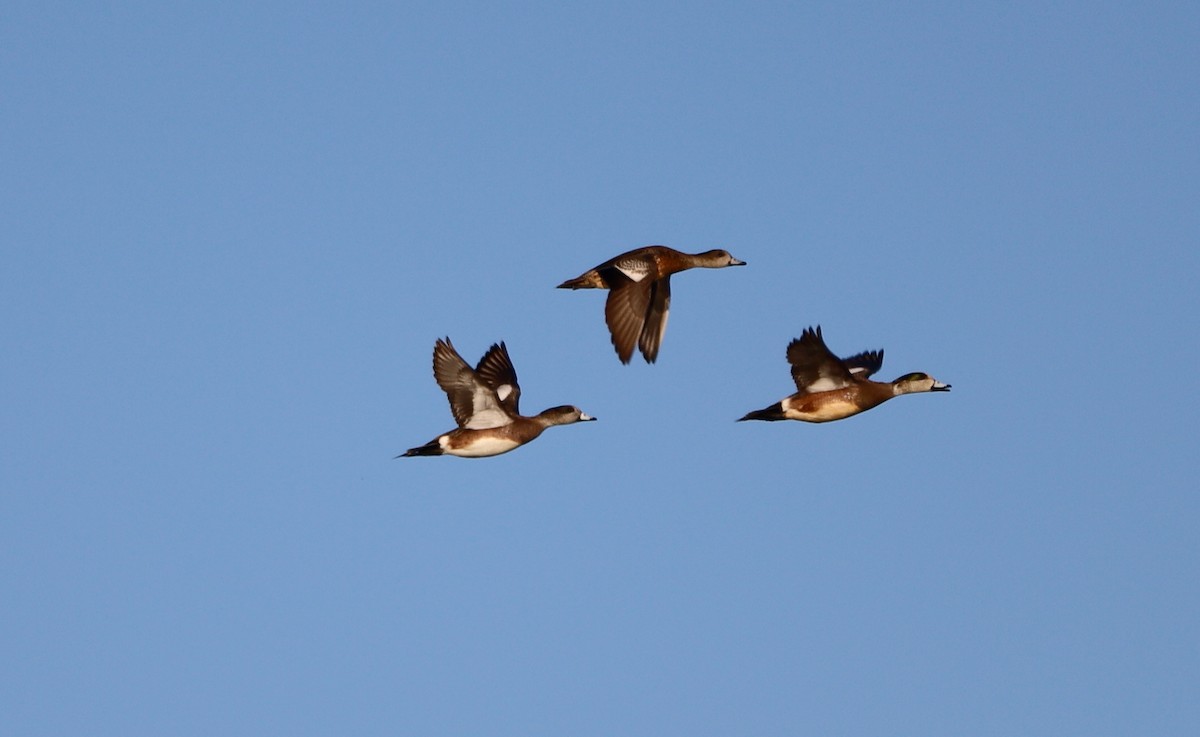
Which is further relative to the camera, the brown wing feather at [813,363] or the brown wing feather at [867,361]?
the brown wing feather at [867,361]

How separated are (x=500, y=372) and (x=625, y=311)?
6.50 ft

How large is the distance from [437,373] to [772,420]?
4.37 meters

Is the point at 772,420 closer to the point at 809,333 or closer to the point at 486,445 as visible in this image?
the point at 809,333

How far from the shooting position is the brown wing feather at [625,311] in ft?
74.1

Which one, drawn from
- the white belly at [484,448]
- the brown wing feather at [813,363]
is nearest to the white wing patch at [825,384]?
the brown wing feather at [813,363]

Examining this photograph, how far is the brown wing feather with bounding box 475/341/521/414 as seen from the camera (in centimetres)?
2322

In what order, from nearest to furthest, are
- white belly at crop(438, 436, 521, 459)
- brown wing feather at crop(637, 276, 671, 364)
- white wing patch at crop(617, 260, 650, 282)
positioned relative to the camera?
white belly at crop(438, 436, 521, 459), brown wing feather at crop(637, 276, 671, 364), white wing patch at crop(617, 260, 650, 282)

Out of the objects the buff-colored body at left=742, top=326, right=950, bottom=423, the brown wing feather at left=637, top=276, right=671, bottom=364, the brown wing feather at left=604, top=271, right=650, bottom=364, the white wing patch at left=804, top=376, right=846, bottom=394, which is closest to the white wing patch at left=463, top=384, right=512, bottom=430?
the brown wing feather at left=604, top=271, right=650, bottom=364

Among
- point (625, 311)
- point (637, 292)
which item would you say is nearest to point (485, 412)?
point (625, 311)

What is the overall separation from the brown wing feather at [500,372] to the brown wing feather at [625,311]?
1.69 metres

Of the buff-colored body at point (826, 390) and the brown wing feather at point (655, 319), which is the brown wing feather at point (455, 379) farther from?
the buff-colored body at point (826, 390)

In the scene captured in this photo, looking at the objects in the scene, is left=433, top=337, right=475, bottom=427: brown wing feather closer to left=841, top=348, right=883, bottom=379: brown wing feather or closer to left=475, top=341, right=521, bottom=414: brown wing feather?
left=475, top=341, right=521, bottom=414: brown wing feather

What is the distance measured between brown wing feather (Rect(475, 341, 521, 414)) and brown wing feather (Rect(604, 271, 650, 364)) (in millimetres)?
1694

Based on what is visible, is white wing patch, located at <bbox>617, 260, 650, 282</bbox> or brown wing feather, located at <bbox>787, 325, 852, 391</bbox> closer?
brown wing feather, located at <bbox>787, 325, 852, 391</bbox>
